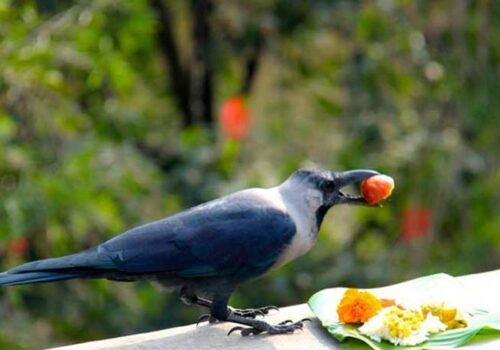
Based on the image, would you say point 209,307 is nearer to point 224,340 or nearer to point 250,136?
point 224,340

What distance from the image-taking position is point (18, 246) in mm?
5543

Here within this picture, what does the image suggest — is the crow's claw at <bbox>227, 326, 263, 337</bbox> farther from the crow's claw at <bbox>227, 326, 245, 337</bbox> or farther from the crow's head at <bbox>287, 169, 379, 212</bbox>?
the crow's head at <bbox>287, 169, 379, 212</bbox>

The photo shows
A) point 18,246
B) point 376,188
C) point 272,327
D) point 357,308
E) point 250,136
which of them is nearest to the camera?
point 357,308

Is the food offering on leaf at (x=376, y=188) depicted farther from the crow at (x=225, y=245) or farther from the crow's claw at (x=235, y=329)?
the crow's claw at (x=235, y=329)

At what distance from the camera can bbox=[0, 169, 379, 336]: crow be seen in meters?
3.70

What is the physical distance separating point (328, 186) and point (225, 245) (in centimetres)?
39

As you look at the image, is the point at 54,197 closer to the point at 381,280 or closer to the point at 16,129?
the point at 16,129

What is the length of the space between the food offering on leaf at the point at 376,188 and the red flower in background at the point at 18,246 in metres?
2.00

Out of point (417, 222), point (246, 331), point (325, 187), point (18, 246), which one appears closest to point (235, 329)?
point (246, 331)

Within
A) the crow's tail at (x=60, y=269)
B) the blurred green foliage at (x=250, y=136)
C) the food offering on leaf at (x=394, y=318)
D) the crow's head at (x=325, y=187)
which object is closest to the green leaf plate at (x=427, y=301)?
the food offering on leaf at (x=394, y=318)

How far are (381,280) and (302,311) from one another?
9.90 ft

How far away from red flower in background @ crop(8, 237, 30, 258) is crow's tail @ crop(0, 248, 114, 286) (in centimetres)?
175

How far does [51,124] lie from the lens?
5848 mm

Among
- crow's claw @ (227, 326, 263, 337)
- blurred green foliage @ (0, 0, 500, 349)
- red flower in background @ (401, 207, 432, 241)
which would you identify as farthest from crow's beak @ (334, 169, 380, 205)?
red flower in background @ (401, 207, 432, 241)
